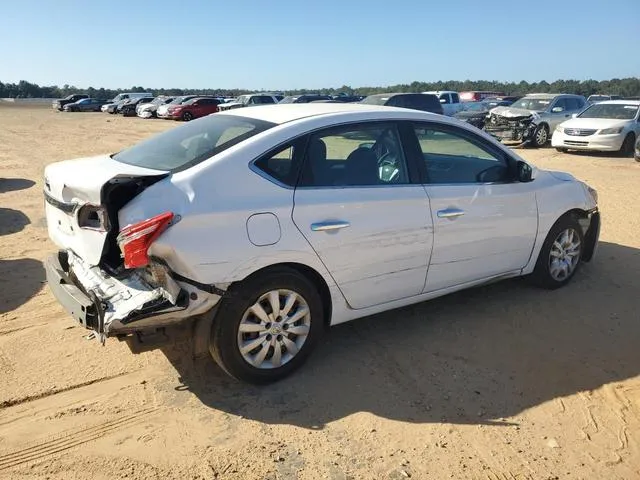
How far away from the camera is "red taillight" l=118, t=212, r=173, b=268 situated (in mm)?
2924

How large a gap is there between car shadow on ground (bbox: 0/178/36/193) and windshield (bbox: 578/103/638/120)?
15003 millimetres

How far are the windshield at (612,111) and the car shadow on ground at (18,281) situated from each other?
1578cm

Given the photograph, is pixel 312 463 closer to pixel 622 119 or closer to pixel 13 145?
pixel 622 119

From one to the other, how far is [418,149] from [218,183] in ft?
5.32

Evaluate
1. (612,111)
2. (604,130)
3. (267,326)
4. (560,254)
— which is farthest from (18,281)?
(612,111)

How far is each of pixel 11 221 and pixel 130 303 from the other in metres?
5.46

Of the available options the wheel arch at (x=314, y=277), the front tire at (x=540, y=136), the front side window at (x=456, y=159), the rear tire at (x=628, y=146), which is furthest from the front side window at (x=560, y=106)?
the wheel arch at (x=314, y=277)

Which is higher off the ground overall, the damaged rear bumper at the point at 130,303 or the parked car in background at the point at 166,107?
the damaged rear bumper at the point at 130,303

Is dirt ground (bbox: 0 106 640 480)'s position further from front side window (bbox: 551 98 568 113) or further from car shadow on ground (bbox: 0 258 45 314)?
front side window (bbox: 551 98 568 113)

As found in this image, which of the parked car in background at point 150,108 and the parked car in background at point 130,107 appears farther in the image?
the parked car in background at point 130,107

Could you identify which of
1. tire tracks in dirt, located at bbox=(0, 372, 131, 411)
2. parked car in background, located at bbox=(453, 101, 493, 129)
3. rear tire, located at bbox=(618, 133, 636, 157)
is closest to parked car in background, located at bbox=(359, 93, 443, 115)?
parked car in background, located at bbox=(453, 101, 493, 129)

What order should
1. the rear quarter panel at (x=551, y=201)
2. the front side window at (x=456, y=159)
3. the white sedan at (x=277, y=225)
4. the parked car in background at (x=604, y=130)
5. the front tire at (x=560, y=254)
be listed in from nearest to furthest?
the white sedan at (x=277, y=225), the front side window at (x=456, y=159), the rear quarter panel at (x=551, y=201), the front tire at (x=560, y=254), the parked car in background at (x=604, y=130)

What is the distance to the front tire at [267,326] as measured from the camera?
3199 mm

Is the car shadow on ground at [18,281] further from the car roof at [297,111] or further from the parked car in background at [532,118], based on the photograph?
the parked car in background at [532,118]
